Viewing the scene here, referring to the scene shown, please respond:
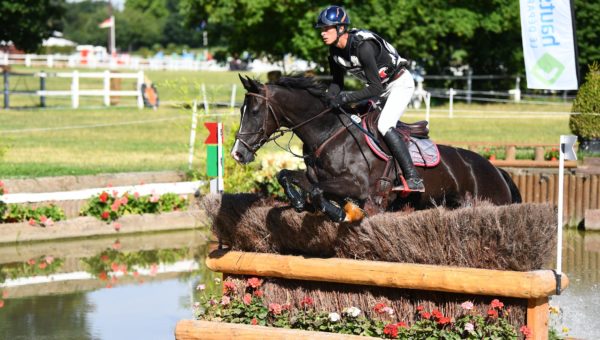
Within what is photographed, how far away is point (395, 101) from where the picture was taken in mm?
8812

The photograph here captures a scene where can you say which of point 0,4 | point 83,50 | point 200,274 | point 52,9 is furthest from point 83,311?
point 83,50

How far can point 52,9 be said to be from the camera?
4684 cm

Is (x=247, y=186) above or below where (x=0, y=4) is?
below

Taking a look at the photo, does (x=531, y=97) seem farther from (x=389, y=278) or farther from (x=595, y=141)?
(x=389, y=278)

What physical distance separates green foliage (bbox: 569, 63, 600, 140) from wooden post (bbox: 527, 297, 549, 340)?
35.1 ft

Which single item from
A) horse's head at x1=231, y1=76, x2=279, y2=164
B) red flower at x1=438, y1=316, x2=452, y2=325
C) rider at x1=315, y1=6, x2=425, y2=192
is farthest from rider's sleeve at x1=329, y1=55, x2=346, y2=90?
red flower at x1=438, y1=316, x2=452, y2=325

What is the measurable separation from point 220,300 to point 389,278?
153 centimetres

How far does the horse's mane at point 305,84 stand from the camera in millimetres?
8565

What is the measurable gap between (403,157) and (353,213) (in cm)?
117

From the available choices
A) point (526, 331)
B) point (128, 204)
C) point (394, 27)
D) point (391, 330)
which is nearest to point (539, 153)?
point (128, 204)

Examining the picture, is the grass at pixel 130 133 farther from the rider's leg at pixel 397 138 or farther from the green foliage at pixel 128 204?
the rider's leg at pixel 397 138

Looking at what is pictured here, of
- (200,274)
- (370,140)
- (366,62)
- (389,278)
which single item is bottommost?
(200,274)

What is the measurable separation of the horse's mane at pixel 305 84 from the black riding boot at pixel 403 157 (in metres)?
0.64

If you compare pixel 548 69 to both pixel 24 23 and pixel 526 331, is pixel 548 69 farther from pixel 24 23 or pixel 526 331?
pixel 24 23
